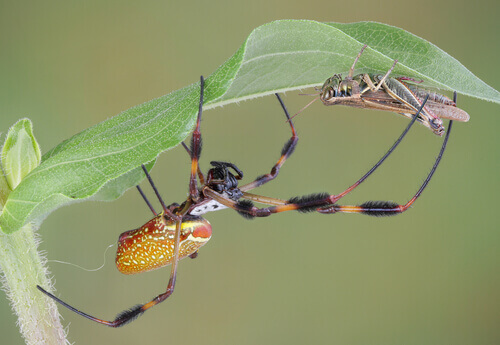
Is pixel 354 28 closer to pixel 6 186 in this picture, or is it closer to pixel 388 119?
pixel 6 186

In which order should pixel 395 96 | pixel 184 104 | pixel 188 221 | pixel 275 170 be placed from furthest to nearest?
pixel 275 170 < pixel 188 221 < pixel 395 96 < pixel 184 104

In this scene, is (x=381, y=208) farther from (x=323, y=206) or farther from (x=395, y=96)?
(x=395, y=96)

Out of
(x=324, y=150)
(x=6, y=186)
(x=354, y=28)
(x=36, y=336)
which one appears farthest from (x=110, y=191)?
(x=324, y=150)

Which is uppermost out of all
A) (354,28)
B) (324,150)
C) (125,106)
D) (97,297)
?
(354,28)

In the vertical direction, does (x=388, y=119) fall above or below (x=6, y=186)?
below

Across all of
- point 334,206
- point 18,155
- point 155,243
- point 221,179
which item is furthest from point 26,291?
point 334,206

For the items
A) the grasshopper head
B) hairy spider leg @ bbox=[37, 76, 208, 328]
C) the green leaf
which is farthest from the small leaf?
the grasshopper head

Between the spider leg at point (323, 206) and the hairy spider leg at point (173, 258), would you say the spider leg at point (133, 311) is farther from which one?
the spider leg at point (323, 206)

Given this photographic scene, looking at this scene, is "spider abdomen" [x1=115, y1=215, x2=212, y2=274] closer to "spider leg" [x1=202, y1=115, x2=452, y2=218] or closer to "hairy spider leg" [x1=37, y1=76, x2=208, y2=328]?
"hairy spider leg" [x1=37, y1=76, x2=208, y2=328]
